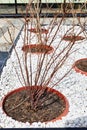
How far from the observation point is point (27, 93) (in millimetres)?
3621

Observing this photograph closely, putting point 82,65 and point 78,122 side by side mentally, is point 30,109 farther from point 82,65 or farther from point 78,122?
point 82,65

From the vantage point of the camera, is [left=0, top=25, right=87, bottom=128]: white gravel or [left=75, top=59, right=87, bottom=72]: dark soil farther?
[left=75, top=59, right=87, bottom=72]: dark soil

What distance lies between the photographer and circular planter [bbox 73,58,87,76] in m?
4.47

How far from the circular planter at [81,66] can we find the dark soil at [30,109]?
0.99m

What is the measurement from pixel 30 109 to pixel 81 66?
161 cm

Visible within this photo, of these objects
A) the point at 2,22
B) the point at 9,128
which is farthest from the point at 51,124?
the point at 2,22

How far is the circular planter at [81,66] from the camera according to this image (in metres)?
4.47

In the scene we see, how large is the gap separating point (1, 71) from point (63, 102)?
144 cm

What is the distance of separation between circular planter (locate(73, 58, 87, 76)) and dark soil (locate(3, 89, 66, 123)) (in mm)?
989

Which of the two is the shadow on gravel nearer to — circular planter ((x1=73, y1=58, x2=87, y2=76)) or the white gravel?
the white gravel

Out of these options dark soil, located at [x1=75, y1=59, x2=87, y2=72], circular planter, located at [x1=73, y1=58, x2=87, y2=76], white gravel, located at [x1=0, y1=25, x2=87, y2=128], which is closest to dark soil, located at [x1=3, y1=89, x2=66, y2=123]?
white gravel, located at [x1=0, y1=25, x2=87, y2=128]

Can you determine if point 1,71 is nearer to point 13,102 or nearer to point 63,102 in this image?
point 13,102

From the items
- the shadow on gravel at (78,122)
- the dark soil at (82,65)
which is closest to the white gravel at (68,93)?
the shadow on gravel at (78,122)

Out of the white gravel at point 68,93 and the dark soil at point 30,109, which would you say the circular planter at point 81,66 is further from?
the dark soil at point 30,109
